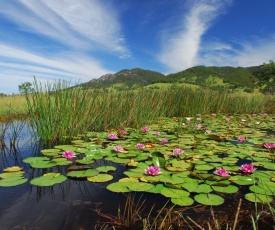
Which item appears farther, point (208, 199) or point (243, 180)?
point (243, 180)

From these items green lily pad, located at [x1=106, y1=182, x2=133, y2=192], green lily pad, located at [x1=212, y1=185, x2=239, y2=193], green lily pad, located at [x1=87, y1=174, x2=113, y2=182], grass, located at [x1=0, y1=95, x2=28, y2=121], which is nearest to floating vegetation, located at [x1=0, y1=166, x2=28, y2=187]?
green lily pad, located at [x1=87, y1=174, x2=113, y2=182]

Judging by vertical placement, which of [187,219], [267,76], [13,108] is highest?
[267,76]

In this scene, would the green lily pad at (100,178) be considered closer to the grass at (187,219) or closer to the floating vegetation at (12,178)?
the grass at (187,219)

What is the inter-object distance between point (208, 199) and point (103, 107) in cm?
360

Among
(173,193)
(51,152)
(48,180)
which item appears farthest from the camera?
(51,152)

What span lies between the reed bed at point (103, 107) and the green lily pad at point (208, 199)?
2.81m

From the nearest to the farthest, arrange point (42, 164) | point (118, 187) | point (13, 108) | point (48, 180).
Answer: point (118, 187) < point (48, 180) < point (42, 164) < point (13, 108)

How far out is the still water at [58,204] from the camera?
5.14 ft

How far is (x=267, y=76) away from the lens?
33.2 meters

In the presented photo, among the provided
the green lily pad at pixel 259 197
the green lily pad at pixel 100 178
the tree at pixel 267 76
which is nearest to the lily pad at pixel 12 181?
the green lily pad at pixel 100 178

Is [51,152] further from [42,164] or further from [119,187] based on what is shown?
[119,187]

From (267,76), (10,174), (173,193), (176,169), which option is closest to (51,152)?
Result: (10,174)

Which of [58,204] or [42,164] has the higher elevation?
[42,164]

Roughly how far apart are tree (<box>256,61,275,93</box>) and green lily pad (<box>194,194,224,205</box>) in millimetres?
34558
